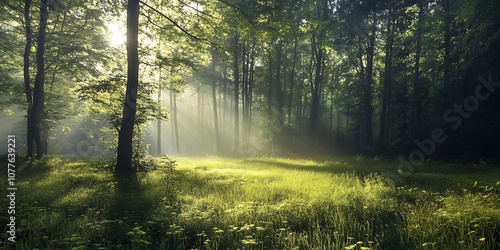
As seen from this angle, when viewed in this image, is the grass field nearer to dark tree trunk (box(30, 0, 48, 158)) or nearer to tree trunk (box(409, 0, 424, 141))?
dark tree trunk (box(30, 0, 48, 158))

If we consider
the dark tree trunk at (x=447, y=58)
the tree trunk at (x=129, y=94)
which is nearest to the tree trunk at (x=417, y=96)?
the dark tree trunk at (x=447, y=58)

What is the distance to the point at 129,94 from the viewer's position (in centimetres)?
1156

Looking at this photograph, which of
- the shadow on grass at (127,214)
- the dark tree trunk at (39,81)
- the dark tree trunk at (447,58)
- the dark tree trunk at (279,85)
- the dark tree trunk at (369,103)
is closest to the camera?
the shadow on grass at (127,214)

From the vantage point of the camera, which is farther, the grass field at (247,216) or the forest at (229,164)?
the forest at (229,164)

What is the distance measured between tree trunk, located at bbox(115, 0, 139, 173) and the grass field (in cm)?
173

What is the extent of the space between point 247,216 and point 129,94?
306 inches

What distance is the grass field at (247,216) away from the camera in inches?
192

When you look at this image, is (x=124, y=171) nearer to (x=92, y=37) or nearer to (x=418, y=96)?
(x=92, y=37)

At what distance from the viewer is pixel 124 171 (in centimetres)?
1156

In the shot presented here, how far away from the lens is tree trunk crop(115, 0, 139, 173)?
1157 cm

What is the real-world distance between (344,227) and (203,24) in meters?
10.6

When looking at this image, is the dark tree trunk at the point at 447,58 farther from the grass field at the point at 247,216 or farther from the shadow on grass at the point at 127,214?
the shadow on grass at the point at 127,214

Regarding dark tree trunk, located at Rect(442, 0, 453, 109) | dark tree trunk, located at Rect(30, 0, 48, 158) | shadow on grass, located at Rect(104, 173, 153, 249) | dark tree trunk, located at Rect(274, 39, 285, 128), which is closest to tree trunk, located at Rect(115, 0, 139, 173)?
shadow on grass, located at Rect(104, 173, 153, 249)

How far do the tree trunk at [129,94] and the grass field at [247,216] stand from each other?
173 centimetres
